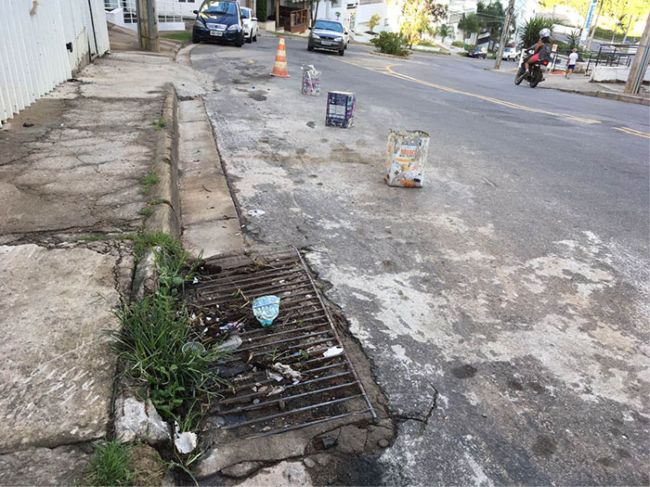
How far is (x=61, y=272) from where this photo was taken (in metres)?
2.97

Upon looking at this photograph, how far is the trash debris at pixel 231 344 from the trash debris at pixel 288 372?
0.26m

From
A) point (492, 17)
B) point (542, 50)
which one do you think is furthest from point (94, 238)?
point (492, 17)

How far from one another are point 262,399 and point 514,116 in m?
9.62

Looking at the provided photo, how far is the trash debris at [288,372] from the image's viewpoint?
8.24ft

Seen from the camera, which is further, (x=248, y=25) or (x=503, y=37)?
(x=503, y=37)

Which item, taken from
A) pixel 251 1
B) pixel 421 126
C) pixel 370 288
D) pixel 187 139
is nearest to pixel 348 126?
pixel 421 126

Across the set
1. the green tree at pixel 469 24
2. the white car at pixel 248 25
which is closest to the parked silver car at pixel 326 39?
the white car at pixel 248 25

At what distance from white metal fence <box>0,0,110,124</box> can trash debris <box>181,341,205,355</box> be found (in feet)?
16.1

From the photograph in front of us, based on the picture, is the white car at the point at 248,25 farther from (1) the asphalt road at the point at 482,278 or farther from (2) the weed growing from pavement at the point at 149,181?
(2) the weed growing from pavement at the point at 149,181

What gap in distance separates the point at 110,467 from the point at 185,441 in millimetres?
337

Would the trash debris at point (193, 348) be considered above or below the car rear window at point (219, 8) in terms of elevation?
below

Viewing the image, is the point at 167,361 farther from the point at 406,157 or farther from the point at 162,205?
the point at 406,157

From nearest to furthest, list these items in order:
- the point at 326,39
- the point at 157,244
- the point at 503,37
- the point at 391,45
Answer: the point at 157,244, the point at 326,39, the point at 391,45, the point at 503,37

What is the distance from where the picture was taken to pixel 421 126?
8398mm
